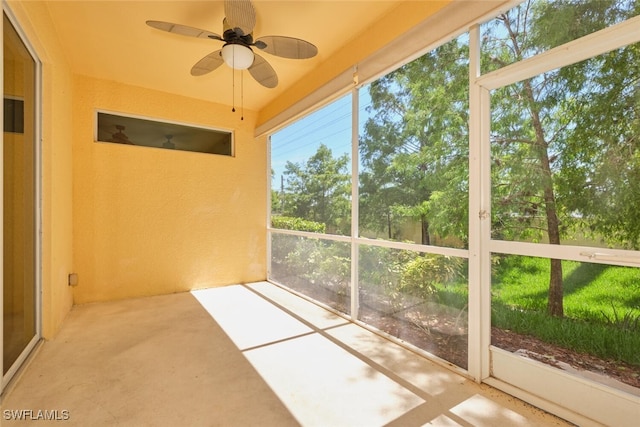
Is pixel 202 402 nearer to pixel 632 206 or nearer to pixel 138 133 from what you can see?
pixel 632 206

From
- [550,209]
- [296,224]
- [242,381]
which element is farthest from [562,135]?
[296,224]

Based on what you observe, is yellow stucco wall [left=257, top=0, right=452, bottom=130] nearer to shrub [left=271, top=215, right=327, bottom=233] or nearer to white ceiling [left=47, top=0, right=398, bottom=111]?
white ceiling [left=47, top=0, right=398, bottom=111]

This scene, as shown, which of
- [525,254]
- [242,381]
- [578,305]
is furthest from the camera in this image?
[242,381]

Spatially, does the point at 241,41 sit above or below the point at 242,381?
above

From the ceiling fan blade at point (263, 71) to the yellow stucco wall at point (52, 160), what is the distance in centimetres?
142

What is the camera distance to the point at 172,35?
2.53 meters

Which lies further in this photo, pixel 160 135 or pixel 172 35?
pixel 160 135

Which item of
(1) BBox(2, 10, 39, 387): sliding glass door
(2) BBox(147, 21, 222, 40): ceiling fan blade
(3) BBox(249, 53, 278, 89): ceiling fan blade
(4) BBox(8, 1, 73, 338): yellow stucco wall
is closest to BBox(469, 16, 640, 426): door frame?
(3) BBox(249, 53, 278, 89): ceiling fan blade

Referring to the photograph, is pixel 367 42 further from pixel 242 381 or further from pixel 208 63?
pixel 242 381

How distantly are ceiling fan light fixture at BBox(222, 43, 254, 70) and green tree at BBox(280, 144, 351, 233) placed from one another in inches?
48.8

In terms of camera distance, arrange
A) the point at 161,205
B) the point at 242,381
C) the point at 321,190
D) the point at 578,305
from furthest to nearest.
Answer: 1. the point at 161,205
2. the point at 321,190
3. the point at 242,381
4. the point at 578,305

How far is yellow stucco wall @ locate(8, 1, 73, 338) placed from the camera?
6.85 ft

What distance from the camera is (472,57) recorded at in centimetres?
181

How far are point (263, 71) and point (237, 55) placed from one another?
352 mm
